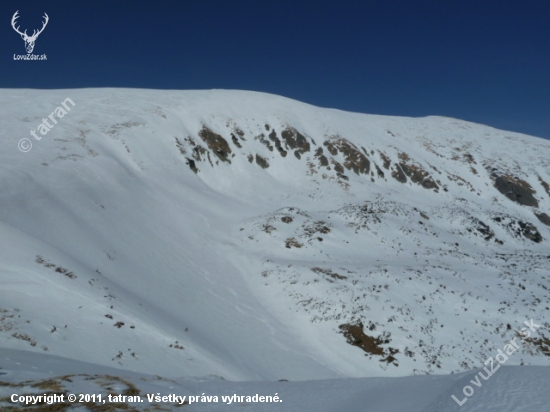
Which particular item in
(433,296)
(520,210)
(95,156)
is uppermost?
(520,210)

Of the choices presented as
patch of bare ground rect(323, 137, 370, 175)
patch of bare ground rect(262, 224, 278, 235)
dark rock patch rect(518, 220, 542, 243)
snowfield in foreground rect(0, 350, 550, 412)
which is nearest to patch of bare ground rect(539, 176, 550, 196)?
dark rock patch rect(518, 220, 542, 243)

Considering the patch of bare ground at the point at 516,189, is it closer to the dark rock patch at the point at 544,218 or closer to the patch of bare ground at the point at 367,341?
the dark rock patch at the point at 544,218

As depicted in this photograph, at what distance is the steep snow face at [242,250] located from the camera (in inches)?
460

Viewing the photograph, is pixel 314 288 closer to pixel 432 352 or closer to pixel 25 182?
pixel 432 352

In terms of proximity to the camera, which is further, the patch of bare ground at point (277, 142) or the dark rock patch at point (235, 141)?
the patch of bare ground at point (277, 142)

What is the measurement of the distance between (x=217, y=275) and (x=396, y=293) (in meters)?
9.50

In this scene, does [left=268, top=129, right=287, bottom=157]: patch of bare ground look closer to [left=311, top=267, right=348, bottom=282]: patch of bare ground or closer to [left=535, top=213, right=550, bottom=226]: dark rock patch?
[left=311, top=267, right=348, bottom=282]: patch of bare ground

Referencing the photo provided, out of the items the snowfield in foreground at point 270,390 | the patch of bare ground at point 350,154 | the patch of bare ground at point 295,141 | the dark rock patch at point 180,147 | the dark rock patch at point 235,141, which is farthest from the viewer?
the patch of bare ground at point 295,141

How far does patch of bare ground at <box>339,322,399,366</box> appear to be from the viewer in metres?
15.3

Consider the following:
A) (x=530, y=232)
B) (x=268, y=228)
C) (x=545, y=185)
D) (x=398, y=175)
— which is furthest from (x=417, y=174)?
(x=268, y=228)

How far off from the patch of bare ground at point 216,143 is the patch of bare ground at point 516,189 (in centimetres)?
3672

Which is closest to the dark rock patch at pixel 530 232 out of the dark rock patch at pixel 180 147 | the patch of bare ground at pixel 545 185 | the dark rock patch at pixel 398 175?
the dark rock patch at pixel 398 175

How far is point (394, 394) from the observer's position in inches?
321

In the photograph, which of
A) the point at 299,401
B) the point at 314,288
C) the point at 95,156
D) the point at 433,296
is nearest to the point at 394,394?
the point at 299,401
